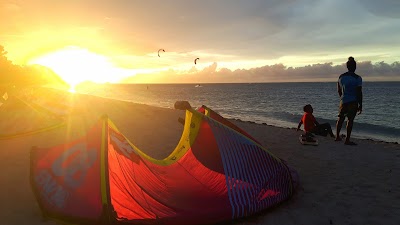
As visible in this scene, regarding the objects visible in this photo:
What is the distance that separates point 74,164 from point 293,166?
248 inches

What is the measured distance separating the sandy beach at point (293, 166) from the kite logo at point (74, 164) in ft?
3.06

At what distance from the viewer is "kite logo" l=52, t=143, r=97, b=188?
542 cm

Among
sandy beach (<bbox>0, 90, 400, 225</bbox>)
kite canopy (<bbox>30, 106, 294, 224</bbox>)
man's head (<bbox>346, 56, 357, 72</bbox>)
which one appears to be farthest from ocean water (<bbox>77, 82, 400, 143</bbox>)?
kite canopy (<bbox>30, 106, 294, 224</bbox>)

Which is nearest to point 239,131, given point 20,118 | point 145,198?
point 145,198

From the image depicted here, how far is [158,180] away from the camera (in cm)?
627

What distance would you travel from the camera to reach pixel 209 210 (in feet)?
17.5

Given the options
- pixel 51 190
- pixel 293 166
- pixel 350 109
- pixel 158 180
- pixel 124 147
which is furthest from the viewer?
pixel 350 109

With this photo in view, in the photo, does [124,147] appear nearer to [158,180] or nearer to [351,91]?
[158,180]

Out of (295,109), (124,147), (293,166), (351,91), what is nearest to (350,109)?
(351,91)

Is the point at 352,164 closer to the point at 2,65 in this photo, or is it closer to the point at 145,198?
the point at 145,198

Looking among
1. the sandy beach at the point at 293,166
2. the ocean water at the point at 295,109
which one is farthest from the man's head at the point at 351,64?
the ocean water at the point at 295,109

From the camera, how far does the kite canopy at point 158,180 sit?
5109 mm

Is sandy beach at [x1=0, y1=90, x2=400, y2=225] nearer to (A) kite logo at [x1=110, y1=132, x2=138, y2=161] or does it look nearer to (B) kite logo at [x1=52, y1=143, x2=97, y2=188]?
(B) kite logo at [x1=52, y1=143, x2=97, y2=188]

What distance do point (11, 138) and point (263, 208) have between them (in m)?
10.7
